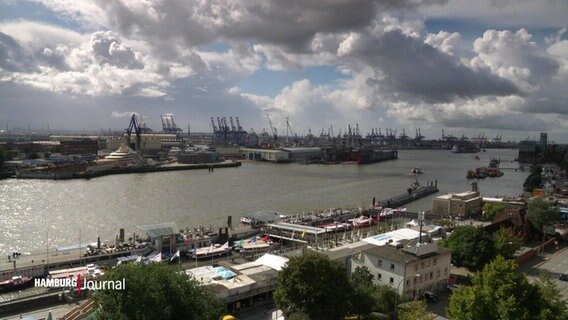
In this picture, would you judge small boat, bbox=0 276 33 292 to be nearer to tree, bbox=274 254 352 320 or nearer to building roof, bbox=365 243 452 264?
tree, bbox=274 254 352 320

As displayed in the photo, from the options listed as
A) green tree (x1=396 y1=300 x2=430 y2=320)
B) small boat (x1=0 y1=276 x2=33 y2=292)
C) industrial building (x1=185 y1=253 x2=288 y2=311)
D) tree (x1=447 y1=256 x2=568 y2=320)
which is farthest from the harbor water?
tree (x1=447 y1=256 x2=568 y2=320)

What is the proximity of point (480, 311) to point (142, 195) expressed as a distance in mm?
12837

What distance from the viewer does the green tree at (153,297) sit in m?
3.57

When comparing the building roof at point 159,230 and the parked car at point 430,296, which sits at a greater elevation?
the building roof at point 159,230

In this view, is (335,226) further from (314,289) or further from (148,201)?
(148,201)

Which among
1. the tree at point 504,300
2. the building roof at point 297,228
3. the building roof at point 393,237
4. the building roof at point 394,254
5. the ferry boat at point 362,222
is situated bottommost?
the ferry boat at point 362,222

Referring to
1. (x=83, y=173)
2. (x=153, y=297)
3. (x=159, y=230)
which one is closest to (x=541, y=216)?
(x=159, y=230)

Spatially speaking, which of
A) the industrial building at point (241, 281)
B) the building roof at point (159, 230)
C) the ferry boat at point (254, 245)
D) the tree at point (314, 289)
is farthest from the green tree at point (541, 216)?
the building roof at point (159, 230)

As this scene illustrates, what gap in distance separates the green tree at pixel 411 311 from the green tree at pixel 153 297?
195cm

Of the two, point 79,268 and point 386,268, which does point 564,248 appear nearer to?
point 386,268

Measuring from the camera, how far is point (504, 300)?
3.76 m

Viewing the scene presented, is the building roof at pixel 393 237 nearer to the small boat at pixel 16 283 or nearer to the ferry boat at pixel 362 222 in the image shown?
the ferry boat at pixel 362 222

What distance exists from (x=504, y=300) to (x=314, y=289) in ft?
5.66

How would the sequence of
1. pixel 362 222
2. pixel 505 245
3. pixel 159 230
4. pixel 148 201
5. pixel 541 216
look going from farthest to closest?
pixel 148 201 < pixel 362 222 < pixel 541 216 < pixel 159 230 < pixel 505 245
